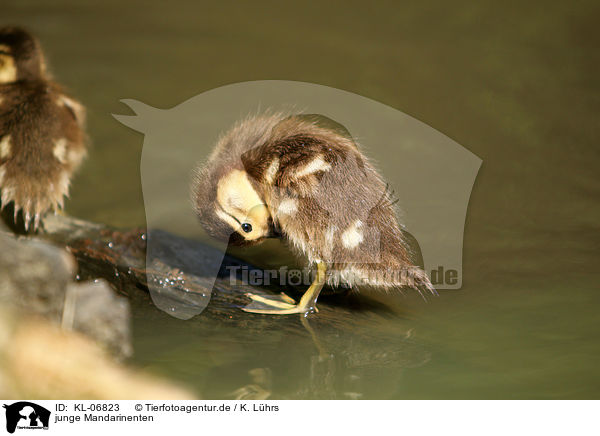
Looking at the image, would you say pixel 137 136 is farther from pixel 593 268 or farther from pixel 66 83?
pixel 593 268

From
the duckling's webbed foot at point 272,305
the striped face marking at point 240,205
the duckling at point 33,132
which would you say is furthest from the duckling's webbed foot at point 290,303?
the duckling at point 33,132

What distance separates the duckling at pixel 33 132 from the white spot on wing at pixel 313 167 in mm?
403

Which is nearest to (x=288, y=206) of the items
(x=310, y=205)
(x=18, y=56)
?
(x=310, y=205)

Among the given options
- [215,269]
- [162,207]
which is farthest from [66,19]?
[215,269]

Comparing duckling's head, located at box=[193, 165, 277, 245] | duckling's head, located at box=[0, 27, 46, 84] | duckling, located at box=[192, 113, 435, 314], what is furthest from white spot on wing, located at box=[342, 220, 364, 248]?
duckling's head, located at box=[0, 27, 46, 84]

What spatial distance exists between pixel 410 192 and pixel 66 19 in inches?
30.3

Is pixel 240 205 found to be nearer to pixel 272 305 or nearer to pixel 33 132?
pixel 272 305

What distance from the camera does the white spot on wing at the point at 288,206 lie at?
32.0 inches

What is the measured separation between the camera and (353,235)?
2.67 ft

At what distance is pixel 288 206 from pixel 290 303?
0.55ft

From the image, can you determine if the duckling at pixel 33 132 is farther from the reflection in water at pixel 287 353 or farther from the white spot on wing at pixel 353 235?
the white spot on wing at pixel 353 235

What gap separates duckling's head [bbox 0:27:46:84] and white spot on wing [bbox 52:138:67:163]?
127 mm
